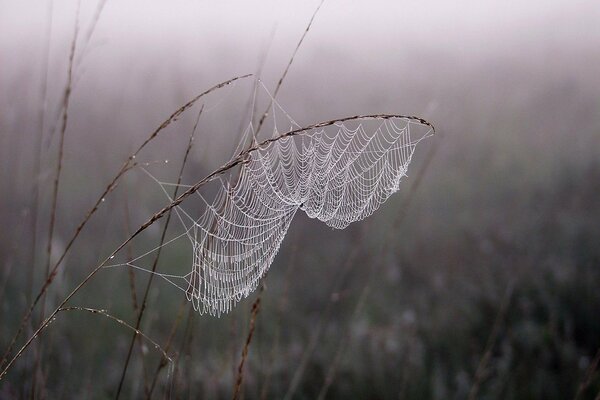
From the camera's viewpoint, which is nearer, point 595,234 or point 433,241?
point 595,234

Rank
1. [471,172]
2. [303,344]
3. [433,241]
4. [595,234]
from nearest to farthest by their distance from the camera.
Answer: [303,344] → [595,234] → [433,241] → [471,172]

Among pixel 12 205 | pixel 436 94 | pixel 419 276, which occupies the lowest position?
pixel 12 205

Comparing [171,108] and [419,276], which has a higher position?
[171,108]

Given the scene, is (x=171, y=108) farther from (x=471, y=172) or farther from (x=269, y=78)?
(x=471, y=172)

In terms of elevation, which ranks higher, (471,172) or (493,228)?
(471,172)

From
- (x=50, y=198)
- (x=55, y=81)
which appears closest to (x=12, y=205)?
(x=50, y=198)

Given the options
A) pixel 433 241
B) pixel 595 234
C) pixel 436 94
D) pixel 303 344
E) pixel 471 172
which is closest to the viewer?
pixel 303 344

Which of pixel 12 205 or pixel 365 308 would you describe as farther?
pixel 12 205

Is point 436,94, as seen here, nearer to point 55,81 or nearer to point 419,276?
point 419,276

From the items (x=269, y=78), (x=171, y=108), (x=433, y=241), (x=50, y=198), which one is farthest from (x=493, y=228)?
(x=50, y=198)
